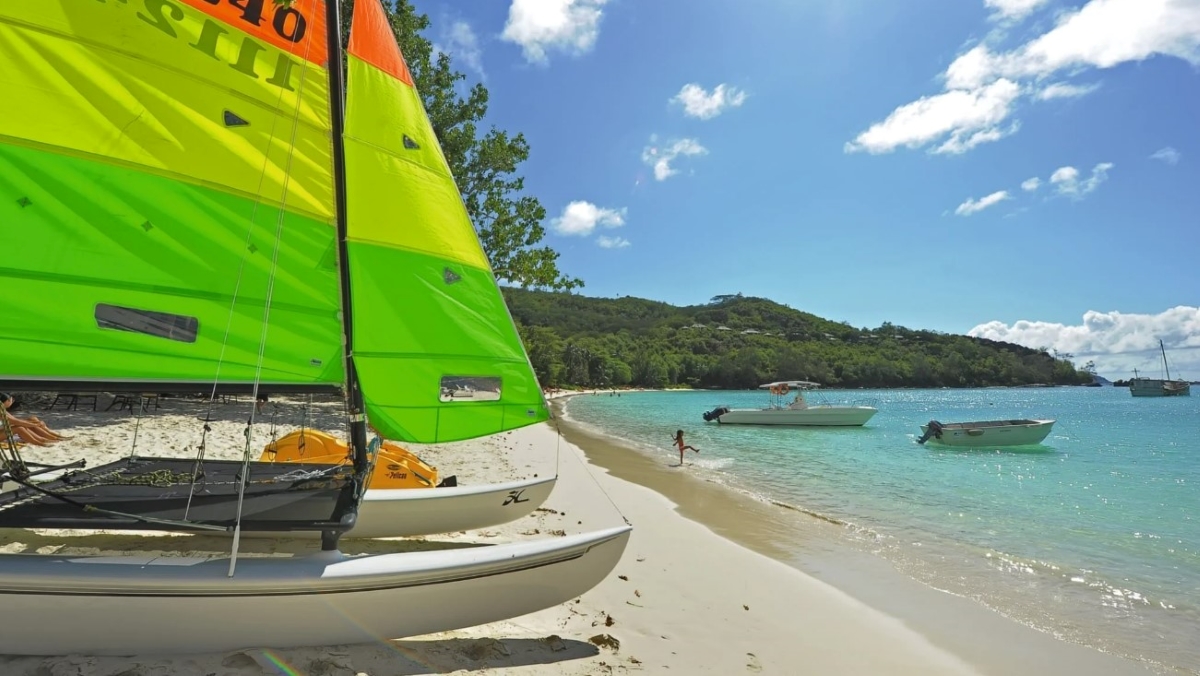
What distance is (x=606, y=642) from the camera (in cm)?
427

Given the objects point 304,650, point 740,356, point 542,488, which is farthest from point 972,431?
point 740,356

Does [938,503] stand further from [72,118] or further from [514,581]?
[72,118]

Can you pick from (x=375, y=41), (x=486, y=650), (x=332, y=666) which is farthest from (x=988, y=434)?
(x=332, y=666)

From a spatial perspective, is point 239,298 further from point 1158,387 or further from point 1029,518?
point 1158,387

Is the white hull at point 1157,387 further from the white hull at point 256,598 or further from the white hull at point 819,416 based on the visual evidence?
the white hull at point 256,598

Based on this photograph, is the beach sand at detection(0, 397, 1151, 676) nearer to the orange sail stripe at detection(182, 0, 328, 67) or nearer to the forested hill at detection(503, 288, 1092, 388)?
the orange sail stripe at detection(182, 0, 328, 67)

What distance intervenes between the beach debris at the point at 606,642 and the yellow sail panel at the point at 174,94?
4.24 meters

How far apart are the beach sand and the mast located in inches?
65.0

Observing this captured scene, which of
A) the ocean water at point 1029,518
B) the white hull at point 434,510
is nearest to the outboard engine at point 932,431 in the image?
the ocean water at point 1029,518

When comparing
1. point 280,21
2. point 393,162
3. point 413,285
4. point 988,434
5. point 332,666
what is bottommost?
point 988,434

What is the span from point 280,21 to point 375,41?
2.71 ft

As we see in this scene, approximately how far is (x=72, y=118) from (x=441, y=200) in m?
2.72

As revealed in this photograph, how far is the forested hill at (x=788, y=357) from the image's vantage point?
124 meters

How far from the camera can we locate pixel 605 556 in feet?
14.0
